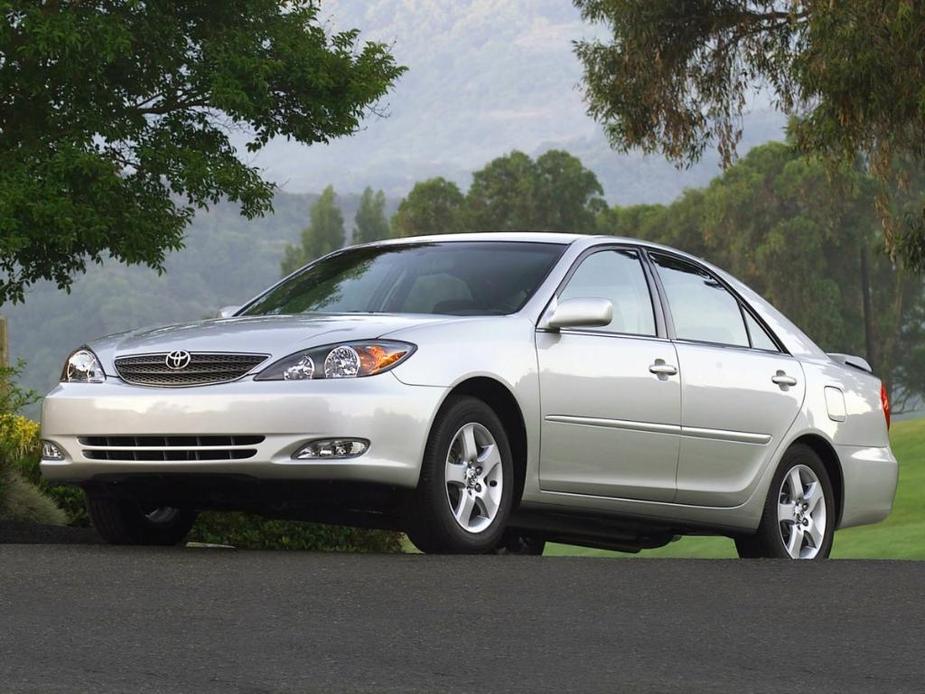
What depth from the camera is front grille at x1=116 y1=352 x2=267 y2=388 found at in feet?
26.0

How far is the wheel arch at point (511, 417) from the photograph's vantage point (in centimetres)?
834

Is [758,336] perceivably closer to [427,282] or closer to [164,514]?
[427,282]

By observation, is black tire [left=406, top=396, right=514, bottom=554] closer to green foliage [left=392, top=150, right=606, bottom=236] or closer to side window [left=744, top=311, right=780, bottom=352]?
side window [left=744, top=311, right=780, bottom=352]

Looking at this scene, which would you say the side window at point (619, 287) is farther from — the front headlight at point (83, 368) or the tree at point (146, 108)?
the tree at point (146, 108)

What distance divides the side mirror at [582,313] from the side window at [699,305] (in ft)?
3.53

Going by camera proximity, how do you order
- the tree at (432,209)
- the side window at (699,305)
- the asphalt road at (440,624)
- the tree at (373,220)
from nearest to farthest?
the asphalt road at (440,624) < the side window at (699,305) < the tree at (432,209) < the tree at (373,220)

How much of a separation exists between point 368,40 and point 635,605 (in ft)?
74.9

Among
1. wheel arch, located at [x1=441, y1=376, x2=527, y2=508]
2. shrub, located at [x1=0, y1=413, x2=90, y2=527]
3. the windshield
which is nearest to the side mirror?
the windshield

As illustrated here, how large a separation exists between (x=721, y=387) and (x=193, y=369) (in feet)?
9.66

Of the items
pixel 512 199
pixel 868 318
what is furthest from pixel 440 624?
pixel 512 199

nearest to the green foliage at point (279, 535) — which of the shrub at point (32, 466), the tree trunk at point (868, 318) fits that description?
the shrub at point (32, 466)

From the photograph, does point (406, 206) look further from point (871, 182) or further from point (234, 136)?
point (234, 136)

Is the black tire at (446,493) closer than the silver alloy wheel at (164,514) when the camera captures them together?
Yes

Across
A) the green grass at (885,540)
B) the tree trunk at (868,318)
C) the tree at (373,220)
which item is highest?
the tree at (373,220)
